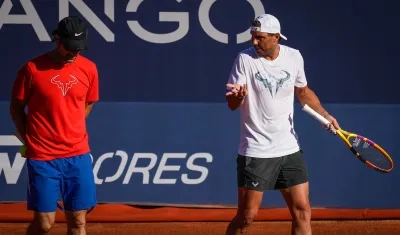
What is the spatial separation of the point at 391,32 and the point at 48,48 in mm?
2745

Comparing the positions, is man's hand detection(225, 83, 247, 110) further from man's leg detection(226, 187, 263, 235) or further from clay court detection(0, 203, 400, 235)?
clay court detection(0, 203, 400, 235)

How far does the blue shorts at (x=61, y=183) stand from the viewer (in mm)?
5484

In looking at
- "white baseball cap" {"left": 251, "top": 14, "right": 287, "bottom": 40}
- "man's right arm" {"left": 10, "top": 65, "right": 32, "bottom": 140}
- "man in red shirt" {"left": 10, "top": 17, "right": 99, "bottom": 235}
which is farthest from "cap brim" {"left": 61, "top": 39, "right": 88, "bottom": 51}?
"white baseball cap" {"left": 251, "top": 14, "right": 287, "bottom": 40}

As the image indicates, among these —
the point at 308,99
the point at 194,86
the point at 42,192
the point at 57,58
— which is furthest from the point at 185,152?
the point at 57,58

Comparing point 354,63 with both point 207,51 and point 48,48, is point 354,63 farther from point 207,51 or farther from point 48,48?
point 48,48

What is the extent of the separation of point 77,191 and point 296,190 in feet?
4.57

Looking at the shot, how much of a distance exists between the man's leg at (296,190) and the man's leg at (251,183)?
0.08 metres

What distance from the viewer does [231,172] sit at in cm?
719

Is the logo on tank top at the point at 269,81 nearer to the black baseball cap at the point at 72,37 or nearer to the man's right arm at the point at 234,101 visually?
the man's right arm at the point at 234,101

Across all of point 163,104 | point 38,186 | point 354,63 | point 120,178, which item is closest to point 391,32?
point 354,63

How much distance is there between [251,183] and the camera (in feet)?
18.5

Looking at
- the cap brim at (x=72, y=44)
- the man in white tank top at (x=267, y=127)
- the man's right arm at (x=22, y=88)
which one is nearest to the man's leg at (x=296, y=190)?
the man in white tank top at (x=267, y=127)

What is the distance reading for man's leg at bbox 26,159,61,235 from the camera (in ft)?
18.0

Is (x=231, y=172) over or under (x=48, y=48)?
under
